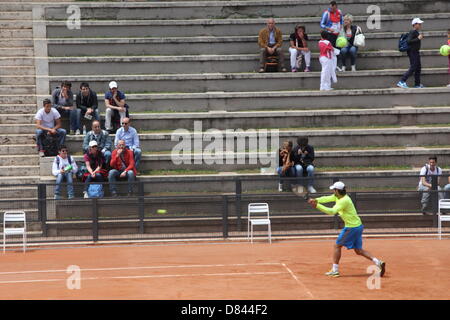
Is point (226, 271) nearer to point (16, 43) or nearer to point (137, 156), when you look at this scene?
point (137, 156)

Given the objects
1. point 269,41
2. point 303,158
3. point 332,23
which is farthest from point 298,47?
point 303,158

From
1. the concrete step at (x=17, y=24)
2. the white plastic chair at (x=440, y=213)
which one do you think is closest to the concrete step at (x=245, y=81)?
the concrete step at (x=17, y=24)

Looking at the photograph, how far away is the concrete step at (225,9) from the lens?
29359 mm

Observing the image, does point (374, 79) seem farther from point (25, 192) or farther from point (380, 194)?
point (25, 192)

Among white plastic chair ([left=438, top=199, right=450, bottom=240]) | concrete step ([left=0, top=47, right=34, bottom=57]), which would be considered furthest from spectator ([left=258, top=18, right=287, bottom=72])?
white plastic chair ([left=438, top=199, right=450, bottom=240])

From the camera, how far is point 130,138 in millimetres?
23734

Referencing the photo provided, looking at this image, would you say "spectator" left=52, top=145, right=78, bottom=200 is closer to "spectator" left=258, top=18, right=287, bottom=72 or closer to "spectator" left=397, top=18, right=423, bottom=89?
"spectator" left=258, top=18, right=287, bottom=72

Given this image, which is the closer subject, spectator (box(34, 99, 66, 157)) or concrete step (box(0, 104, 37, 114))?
spectator (box(34, 99, 66, 157))

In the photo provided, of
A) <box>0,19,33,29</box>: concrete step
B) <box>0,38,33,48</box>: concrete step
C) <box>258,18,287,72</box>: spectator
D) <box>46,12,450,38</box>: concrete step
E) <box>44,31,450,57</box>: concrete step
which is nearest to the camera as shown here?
<box>258,18,287,72</box>: spectator

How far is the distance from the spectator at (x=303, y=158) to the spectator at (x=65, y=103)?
21.5 feet

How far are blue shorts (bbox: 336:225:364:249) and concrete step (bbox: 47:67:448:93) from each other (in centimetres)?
1056

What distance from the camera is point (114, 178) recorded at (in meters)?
22.7

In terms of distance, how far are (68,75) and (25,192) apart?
5.78m

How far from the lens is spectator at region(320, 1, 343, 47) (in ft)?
89.5
